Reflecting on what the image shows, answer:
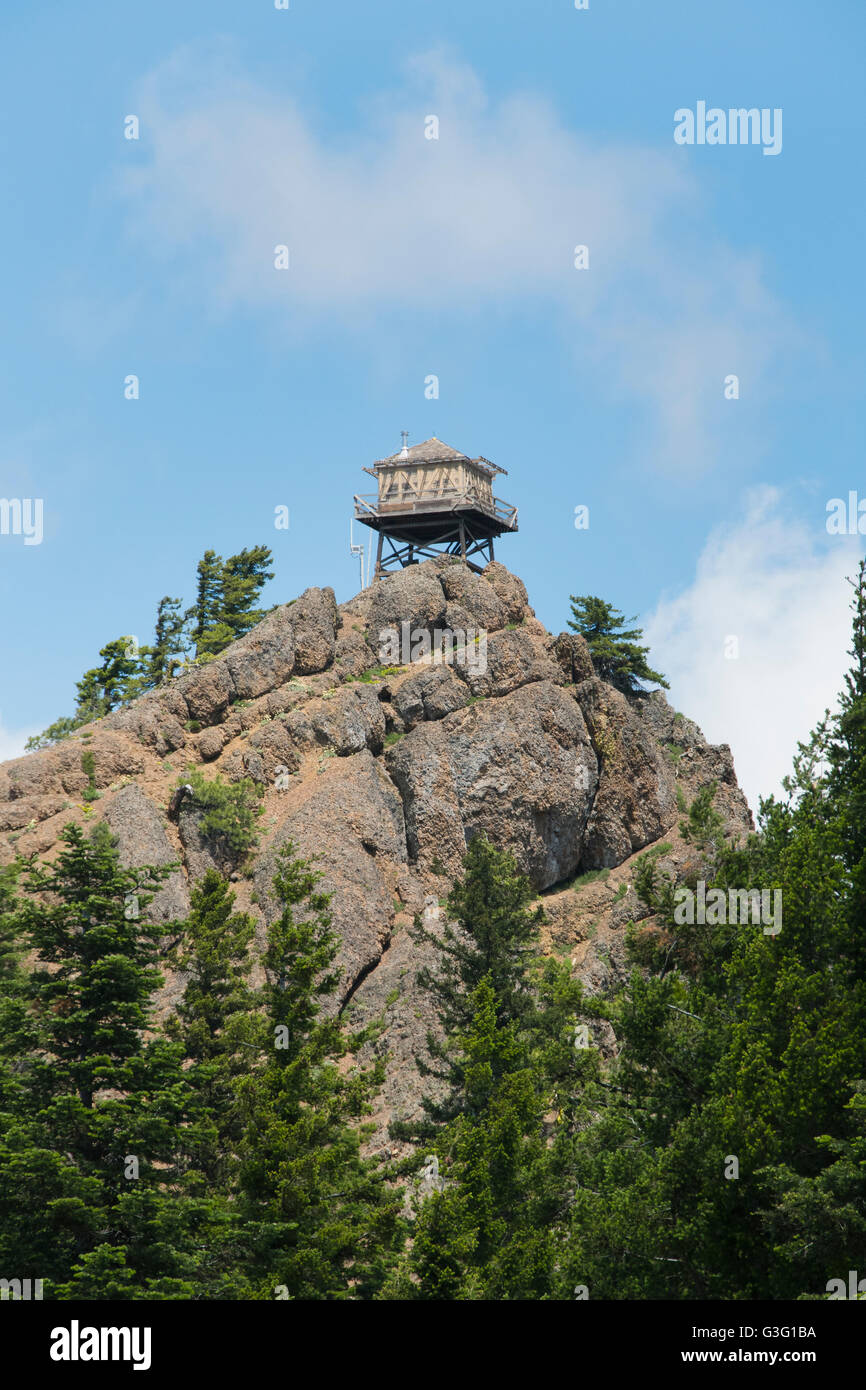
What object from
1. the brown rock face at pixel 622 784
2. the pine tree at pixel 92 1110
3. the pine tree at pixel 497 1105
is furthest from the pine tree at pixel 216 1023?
the brown rock face at pixel 622 784

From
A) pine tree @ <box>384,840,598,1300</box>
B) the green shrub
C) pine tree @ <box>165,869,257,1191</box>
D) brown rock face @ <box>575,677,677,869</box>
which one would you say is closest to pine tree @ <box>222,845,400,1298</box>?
pine tree @ <box>165,869,257,1191</box>

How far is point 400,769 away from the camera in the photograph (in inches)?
2276

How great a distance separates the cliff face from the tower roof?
8.08 metres

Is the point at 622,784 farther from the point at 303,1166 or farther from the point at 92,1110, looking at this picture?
the point at 92,1110

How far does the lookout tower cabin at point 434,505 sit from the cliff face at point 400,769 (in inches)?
229

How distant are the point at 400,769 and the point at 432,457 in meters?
18.8

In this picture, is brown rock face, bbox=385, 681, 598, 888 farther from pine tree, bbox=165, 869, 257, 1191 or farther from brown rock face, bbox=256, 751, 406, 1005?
pine tree, bbox=165, 869, 257, 1191

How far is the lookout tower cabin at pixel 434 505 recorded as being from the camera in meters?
69.1

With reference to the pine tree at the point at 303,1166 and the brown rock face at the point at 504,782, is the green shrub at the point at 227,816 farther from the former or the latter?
the pine tree at the point at 303,1166

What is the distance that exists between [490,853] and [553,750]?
13.5m

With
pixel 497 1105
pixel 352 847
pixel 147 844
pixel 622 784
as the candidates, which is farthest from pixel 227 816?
pixel 497 1105

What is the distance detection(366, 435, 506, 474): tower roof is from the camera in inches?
2739

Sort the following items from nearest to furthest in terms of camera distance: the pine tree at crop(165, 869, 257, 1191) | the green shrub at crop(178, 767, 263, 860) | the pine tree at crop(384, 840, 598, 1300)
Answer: the pine tree at crop(384, 840, 598, 1300)
the pine tree at crop(165, 869, 257, 1191)
the green shrub at crop(178, 767, 263, 860)
